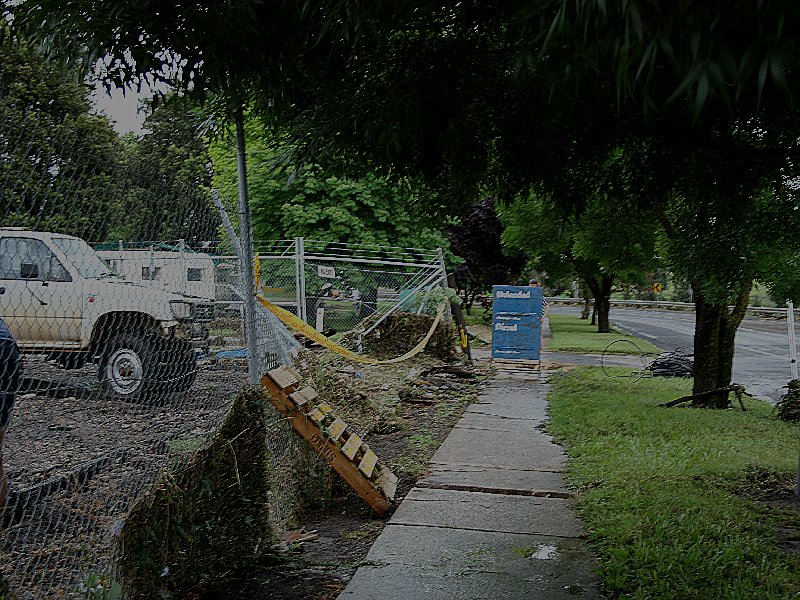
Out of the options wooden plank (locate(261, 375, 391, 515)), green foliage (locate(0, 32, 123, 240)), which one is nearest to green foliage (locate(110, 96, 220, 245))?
green foliage (locate(0, 32, 123, 240))

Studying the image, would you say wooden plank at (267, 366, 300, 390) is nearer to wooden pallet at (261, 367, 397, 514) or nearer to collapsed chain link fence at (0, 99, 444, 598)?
wooden pallet at (261, 367, 397, 514)

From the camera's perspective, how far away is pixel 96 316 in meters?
4.76

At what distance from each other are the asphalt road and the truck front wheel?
473 inches

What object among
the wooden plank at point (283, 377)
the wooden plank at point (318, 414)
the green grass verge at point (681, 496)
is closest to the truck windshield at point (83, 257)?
the wooden plank at point (283, 377)

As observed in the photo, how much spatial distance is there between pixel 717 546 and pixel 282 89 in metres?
3.73

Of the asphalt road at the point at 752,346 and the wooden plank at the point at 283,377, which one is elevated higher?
the wooden plank at the point at 283,377

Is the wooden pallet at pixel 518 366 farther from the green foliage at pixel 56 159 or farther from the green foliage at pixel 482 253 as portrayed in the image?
the green foliage at pixel 482 253

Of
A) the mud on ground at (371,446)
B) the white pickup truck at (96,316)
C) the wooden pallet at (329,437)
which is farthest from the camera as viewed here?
the wooden pallet at (329,437)

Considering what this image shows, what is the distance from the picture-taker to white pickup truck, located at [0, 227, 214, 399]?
3.90 metres

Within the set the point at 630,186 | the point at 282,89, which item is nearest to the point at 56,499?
the point at 282,89

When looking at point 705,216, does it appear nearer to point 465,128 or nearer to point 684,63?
point 465,128

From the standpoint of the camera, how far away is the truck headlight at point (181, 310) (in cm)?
489

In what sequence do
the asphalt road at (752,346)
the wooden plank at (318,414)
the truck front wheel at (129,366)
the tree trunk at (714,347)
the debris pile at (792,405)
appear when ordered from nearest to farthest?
the truck front wheel at (129,366), the wooden plank at (318,414), the debris pile at (792,405), the tree trunk at (714,347), the asphalt road at (752,346)

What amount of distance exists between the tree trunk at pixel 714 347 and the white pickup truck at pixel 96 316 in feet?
27.4
